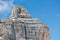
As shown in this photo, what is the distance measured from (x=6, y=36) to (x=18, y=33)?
9.71 ft

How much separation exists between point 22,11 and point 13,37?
7154mm

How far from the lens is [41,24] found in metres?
121

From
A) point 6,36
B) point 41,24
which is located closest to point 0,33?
point 6,36

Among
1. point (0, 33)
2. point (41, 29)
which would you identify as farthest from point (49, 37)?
point (0, 33)

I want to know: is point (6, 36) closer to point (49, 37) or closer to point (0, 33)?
point (0, 33)

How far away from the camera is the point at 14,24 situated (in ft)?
389

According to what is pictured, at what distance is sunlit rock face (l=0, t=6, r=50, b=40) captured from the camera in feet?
385

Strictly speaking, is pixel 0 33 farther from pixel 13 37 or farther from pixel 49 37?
pixel 49 37

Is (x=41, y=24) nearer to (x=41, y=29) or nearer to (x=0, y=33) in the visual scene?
(x=41, y=29)

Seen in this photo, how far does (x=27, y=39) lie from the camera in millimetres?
120000

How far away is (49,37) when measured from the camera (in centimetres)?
12231

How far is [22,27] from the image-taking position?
391ft

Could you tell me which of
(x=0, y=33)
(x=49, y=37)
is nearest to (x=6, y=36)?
(x=0, y=33)

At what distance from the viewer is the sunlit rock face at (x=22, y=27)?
385ft
